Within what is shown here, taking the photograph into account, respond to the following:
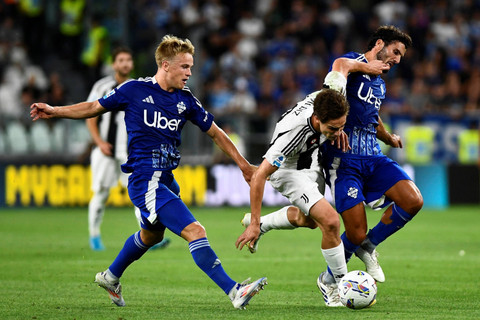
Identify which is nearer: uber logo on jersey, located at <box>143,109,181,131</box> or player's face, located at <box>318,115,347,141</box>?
player's face, located at <box>318,115,347,141</box>

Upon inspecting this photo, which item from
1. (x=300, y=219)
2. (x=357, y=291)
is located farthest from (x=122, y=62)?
(x=357, y=291)

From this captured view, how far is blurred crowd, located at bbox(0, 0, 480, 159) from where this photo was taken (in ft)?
72.0

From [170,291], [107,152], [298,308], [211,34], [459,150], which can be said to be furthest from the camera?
[211,34]

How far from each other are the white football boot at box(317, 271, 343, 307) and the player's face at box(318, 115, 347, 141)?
1286 millimetres

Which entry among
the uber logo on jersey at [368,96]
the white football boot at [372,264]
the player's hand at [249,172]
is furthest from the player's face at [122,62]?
the white football boot at [372,264]

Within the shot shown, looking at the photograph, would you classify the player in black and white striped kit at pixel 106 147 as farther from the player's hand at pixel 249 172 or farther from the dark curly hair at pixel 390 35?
the player's hand at pixel 249 172

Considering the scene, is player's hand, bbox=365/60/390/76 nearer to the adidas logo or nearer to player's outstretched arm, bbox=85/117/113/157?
the adidas logo

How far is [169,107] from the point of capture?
711 cm

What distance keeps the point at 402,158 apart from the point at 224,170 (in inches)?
168

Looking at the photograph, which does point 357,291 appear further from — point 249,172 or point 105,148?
point 105,148

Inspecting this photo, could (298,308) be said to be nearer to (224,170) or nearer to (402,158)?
(224,170)

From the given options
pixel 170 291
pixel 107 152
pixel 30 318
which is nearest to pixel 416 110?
pixel 107 152

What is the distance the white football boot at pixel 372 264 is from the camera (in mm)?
7883

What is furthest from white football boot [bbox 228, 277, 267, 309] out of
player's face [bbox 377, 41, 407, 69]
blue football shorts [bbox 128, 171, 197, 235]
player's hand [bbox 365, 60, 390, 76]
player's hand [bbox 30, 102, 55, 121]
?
player's face [bbox 377, 41, 407, 69]
